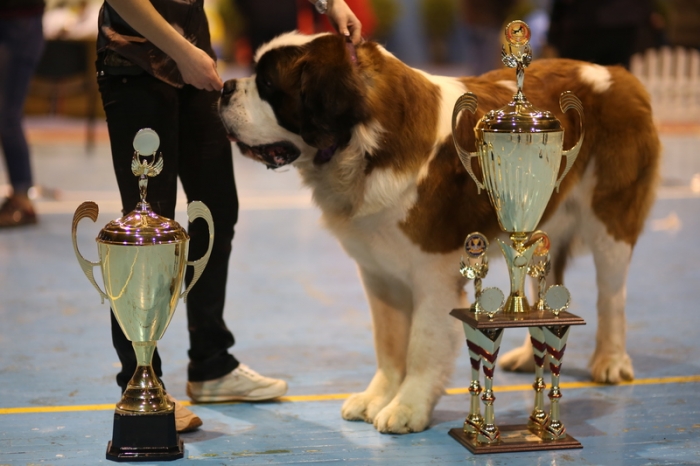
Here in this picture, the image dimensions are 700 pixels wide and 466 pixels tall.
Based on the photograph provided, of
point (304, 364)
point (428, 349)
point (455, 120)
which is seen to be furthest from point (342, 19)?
point (304, 364)

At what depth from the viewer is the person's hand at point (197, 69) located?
2.69m

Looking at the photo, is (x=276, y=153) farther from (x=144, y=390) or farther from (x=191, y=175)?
(x=144, y=390)

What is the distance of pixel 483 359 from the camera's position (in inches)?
104

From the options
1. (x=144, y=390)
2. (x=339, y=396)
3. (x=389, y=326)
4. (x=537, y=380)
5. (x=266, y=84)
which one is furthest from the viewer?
(x=339, y=396)

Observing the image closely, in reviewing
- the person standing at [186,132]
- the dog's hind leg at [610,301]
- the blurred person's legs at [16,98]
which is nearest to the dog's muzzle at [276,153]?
the person standing at [186,132]

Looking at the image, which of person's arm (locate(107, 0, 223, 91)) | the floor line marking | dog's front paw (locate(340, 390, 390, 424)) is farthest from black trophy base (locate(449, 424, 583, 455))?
person's arm (locate(107, 0, 223, 91))

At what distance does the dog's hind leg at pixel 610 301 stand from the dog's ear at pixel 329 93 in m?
1.10

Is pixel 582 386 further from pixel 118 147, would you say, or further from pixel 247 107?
pixel 118 147

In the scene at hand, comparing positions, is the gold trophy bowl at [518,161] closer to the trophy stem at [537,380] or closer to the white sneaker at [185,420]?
the trophy stem at [537,380]

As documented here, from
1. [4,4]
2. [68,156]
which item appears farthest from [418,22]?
[4,4]

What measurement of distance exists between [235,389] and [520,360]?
3.75 feet

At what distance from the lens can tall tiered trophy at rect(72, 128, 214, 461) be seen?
8.27 ft

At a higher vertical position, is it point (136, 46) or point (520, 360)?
point (136, 46)

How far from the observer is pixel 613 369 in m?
3.38
